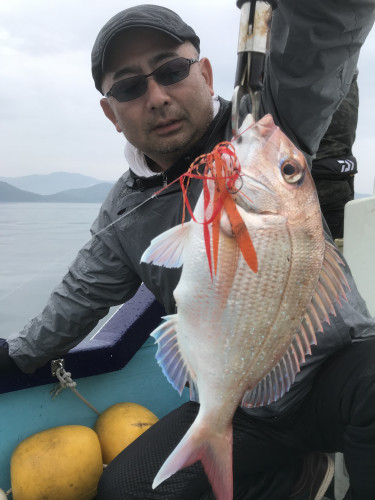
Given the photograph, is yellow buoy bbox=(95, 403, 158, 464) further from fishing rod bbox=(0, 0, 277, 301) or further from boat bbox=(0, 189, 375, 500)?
fishing rod bbox=(0, 0, 277, 301)

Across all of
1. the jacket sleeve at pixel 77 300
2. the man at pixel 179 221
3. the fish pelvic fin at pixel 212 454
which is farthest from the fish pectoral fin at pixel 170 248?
the jacket sleeve at pixel 77 300

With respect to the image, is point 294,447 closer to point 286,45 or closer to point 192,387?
point 192,387

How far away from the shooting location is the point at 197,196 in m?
1.89

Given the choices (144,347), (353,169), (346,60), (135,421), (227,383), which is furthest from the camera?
(353,169)

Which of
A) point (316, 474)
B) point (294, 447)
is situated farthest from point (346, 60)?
point (316, 474)

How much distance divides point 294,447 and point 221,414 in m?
0.83

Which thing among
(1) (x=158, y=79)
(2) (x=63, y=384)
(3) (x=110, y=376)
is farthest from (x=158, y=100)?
(3) (x=110, y=376)

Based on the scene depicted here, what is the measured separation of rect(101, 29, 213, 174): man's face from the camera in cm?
185

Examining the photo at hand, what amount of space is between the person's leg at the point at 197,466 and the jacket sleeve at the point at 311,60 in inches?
47.9

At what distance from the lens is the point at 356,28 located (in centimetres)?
149

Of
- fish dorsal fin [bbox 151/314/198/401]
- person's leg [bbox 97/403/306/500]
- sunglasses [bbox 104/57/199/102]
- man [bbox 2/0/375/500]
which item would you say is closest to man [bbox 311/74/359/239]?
man [bbox 2/0/375/500]

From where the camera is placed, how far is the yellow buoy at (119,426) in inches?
96.2

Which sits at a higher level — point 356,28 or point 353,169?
point 356,28

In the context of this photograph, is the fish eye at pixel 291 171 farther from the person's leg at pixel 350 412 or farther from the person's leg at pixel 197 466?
the person's leg at pixel 197 466
